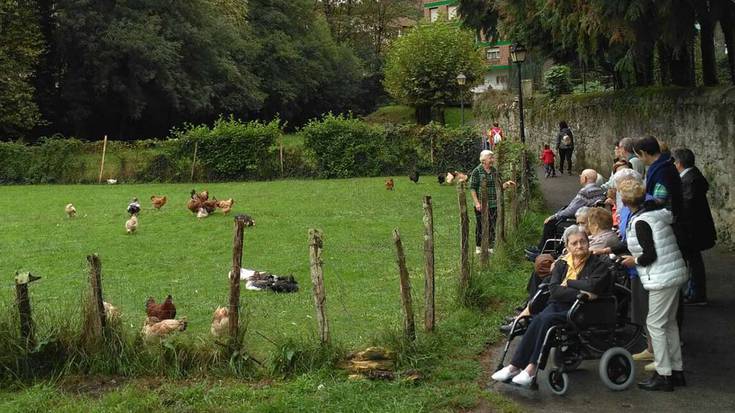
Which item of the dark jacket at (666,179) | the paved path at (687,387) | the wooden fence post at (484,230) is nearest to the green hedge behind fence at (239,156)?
the wooden fence post at (484,230)

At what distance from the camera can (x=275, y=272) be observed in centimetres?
1303

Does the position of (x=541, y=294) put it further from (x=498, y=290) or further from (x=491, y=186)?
(x=491, y=186)

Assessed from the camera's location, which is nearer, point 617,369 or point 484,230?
point 617,369

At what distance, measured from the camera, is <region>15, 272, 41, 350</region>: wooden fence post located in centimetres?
733

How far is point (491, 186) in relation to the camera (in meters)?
13.1

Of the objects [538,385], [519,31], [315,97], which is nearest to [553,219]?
Result: [538,385]

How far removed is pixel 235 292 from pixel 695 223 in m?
5.45

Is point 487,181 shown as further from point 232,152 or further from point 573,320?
point 232,152

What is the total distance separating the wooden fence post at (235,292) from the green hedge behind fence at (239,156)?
2831 centimetres

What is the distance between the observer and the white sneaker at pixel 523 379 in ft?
21.6

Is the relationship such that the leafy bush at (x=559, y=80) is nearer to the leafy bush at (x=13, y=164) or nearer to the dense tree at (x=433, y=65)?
the dense tree at (x=433, y=65)

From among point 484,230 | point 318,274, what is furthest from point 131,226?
point 318,274

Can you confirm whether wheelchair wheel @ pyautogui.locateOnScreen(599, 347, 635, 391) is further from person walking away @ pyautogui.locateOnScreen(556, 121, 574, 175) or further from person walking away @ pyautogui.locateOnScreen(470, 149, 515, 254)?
person walking away @ pyautogui.locateOnScreen(556, 121, 574, 175)

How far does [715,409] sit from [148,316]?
20.2ft
